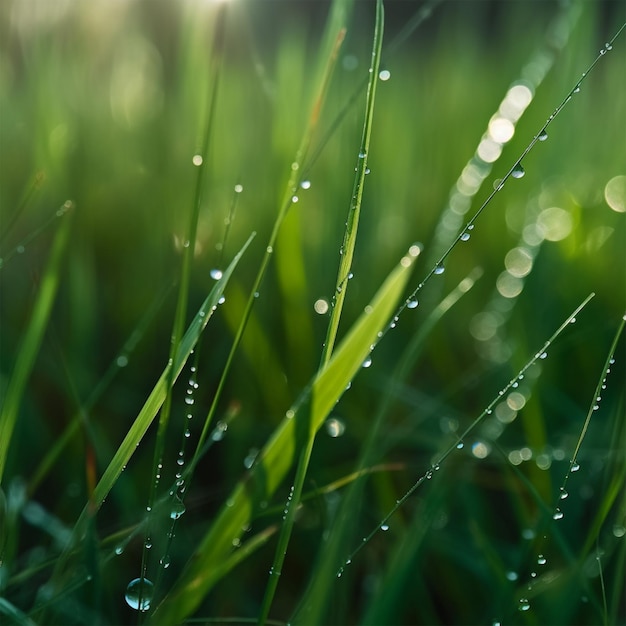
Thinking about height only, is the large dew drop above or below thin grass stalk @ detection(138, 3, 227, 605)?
below

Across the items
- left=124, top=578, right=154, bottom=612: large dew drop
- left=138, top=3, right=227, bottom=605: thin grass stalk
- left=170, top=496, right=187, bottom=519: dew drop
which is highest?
left=138, top=3, right=227, bottom=605: thin grass stalk

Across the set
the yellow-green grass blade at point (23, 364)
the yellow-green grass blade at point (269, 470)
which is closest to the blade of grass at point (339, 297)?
the yellow-green grass blade at point (269, 470)

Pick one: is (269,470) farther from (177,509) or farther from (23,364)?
(23,364)

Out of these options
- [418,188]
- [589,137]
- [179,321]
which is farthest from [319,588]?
[589,137]

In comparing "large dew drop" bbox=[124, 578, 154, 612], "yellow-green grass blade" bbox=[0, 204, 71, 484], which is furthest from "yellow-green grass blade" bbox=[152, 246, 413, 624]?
"yellow-green grass blade" bbox=[0, 204, 71, 484]

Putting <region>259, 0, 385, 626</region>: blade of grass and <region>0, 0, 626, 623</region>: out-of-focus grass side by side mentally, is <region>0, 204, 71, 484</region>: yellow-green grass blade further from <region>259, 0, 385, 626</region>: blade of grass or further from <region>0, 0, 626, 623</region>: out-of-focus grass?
<region>259, 0, 385, 626</region>: blade of grass

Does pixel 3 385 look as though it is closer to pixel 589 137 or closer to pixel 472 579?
pixel 472 579
